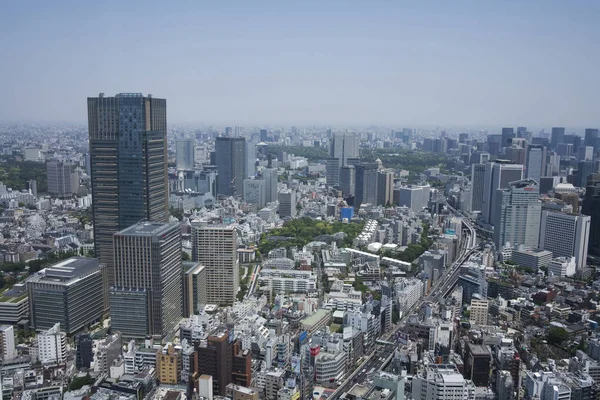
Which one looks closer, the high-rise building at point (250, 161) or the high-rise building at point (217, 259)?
the high-rise building at point (217, 259)

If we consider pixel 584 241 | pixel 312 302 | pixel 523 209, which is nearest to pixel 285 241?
pixel 312 302

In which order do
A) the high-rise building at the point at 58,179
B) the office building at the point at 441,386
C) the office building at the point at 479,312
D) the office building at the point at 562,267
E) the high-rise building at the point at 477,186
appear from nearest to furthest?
1. the office building at the point at 441,386
2. the office building at the point at 479,312
3. the office building at the point at 562,267
4. the high-rise building at the point at 58,179
5. the high-rise building at the point at 477,186

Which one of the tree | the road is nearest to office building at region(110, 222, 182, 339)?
the road

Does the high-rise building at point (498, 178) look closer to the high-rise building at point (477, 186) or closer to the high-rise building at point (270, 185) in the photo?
the high-rise building at point (477, 186)

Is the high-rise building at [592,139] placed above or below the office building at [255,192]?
above

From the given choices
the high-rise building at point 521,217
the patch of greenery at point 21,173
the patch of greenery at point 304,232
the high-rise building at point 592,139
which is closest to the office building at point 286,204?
the patch of greenery at point 304,232

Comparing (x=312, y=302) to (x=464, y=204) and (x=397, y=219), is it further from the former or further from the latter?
(x=464, y=204)

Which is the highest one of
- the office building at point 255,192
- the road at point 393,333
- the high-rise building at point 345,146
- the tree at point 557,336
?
the high-rise building at point 345,146

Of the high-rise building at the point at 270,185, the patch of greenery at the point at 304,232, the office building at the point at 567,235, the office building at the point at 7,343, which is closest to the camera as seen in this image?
the office building at the point at 7,343
